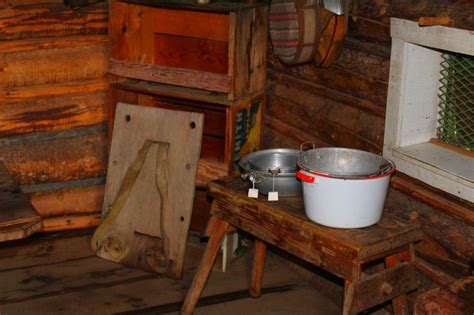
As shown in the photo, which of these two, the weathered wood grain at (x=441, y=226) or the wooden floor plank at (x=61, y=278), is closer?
the weathered wood grain at (x=441, y=226)

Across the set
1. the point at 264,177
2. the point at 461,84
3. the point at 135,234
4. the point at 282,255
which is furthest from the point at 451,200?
the point at 135,234

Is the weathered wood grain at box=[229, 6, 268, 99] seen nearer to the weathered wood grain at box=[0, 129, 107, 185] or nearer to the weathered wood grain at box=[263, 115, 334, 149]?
the weathered wood grain at box=[263, 115, 334, 149]

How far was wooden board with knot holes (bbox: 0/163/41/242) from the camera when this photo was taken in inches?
145

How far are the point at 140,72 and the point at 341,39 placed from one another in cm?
146

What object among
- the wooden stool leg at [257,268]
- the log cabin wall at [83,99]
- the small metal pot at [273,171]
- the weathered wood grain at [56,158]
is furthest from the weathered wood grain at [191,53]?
the wooden stool leg at [257,268]

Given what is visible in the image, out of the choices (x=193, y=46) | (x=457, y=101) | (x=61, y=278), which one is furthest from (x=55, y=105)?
(x=457, y=101)

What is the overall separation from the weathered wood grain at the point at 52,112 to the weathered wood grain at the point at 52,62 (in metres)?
0.11

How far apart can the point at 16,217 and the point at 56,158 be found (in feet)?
7.47

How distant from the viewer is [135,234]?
555 centimetres

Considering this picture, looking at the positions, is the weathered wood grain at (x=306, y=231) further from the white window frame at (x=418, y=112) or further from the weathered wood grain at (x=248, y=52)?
the weathered wood grain at (x=248, y=52)

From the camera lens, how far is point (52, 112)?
5.92 meters

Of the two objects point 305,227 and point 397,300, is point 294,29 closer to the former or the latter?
point 305,227

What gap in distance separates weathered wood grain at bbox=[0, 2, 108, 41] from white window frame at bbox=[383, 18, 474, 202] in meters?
2.32

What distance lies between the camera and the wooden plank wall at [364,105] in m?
4.29
